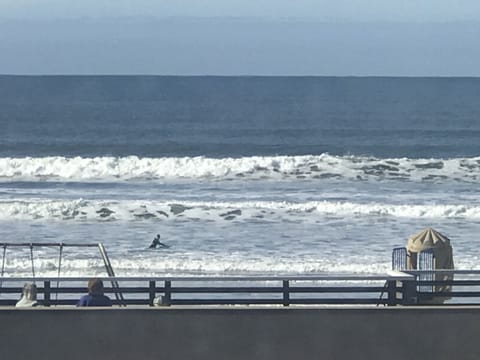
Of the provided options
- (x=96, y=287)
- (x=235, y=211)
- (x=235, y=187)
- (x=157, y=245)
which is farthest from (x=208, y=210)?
(x=96, y=287)

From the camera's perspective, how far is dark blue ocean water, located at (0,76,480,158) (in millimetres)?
55969

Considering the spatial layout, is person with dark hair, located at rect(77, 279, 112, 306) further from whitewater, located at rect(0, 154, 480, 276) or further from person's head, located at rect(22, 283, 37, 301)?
whitewater, located at rect(0, 154, 480, 276)

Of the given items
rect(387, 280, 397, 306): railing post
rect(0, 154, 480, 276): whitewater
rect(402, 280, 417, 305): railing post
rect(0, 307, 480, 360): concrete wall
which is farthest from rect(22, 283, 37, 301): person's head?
rect(0, 154, 480, 276): whitewater

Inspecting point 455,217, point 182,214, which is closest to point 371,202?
point 455,217

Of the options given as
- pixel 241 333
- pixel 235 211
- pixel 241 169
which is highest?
pixel 241 169

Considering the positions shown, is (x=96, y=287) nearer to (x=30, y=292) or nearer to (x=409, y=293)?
(x=30, y=292)

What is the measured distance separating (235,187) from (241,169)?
4.67 metres

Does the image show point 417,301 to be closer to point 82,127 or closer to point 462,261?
point 462,261

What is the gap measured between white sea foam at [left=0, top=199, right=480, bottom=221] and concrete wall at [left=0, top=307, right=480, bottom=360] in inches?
770

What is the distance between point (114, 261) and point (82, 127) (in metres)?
47.2

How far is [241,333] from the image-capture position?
1044 cm

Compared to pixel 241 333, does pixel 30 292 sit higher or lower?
higher

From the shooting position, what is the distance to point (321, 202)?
33469 mm

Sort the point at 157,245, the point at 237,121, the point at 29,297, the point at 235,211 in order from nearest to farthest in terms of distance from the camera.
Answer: the point at 29,297
the point at 157,245
the point at 235,211
the point at 237,121
